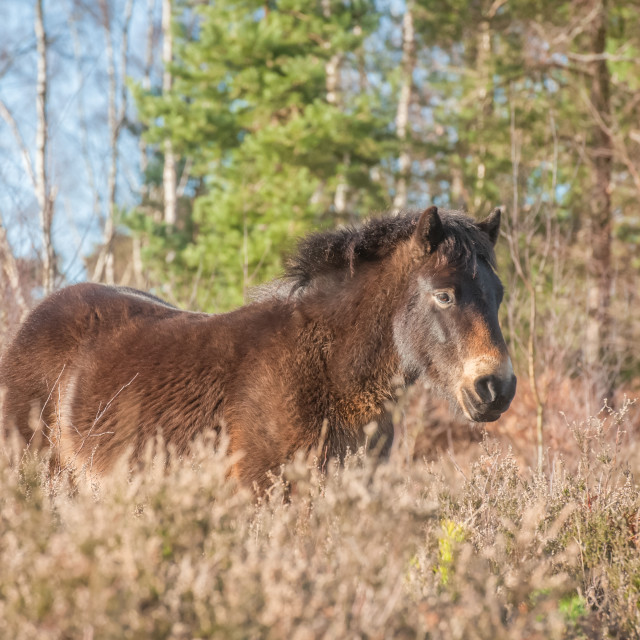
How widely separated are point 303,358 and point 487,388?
989 mm

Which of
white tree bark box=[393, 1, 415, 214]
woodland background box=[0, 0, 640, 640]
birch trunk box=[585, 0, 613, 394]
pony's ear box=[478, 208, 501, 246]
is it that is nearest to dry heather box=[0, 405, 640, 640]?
woodland background box=[0, 0, 640, 640]

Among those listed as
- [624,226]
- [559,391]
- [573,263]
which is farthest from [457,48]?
[559,391]

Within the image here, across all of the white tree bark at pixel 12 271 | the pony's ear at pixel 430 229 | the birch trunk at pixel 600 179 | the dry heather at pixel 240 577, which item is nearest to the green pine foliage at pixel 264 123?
the birch trunk at pixel 600 179

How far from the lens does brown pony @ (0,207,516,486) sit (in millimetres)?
3406

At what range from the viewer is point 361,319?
368 centimetres

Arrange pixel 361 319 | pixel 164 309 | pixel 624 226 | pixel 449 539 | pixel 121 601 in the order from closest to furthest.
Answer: pixel 121 601, pixel 449 539, pixel 361 319, pixel 164 309, pixel 624 226

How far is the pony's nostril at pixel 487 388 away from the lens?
3.26 meters

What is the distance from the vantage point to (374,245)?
3836 millimetres

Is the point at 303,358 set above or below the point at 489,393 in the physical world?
above

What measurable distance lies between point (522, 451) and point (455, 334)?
612cm

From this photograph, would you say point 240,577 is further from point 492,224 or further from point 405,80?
point 405,80

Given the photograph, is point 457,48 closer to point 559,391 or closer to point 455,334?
point 559,391

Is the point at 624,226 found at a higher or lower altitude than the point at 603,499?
higher

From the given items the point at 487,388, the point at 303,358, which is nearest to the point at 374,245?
the point at 303,358
